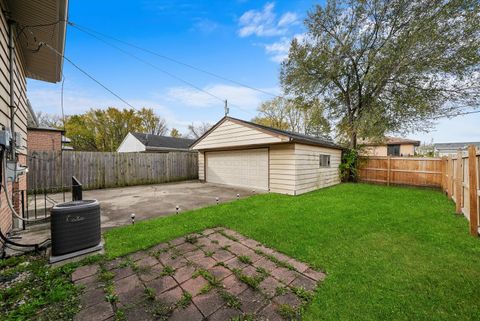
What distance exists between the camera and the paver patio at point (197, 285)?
1912 millimetres

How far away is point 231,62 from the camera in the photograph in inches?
473

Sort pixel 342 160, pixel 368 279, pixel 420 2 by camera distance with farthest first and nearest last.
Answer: pixel 342 160
pixel 420 2
pixel 368 279

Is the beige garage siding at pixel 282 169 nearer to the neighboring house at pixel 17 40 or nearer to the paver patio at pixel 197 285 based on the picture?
the paver patio at pixel 197 285

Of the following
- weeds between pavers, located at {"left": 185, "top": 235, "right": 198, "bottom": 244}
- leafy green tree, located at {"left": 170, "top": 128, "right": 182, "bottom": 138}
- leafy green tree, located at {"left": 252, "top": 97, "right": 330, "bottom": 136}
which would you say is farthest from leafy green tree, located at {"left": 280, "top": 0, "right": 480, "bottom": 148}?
leafy green tree, located at {"left": 170, "top": 128, "right": 182, "bottom": 138}

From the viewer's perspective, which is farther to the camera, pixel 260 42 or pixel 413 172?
pixel 260 42

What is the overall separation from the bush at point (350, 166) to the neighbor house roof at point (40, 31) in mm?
12622

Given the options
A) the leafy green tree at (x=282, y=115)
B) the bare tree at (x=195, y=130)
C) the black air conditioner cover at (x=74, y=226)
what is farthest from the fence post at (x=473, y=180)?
the bare tree at (x=195, y=130)

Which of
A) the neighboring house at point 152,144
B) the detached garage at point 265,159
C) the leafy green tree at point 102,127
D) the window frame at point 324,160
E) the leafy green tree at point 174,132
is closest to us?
the detached garage at point 265,159

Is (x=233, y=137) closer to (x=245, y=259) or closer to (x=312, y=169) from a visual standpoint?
(x=312, y=169)

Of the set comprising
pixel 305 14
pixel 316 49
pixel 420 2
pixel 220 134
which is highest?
pixel 305 14

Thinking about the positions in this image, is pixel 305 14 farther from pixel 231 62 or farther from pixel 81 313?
pixel 81 313

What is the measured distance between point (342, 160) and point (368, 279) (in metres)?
10.6

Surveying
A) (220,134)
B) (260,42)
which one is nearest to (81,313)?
(220,134)

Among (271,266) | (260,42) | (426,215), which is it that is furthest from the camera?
(260,42)
